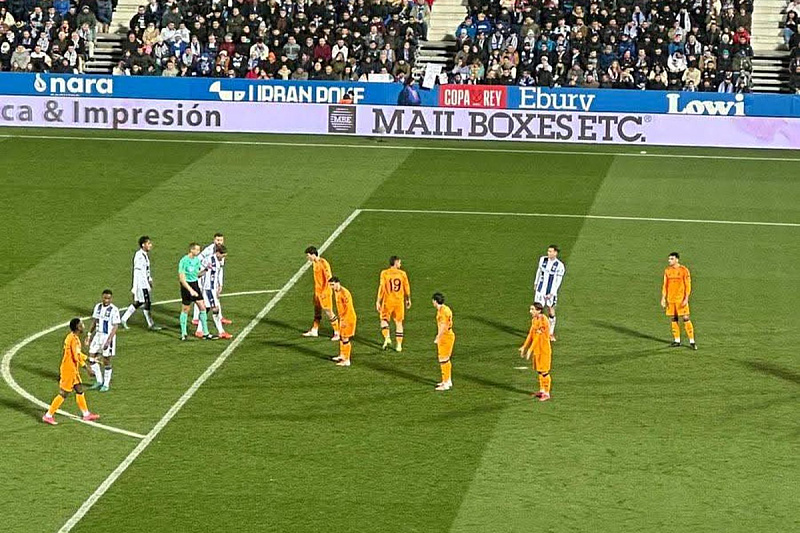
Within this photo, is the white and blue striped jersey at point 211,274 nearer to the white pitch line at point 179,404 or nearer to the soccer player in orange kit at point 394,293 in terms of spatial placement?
the white pitch line at point 179,404

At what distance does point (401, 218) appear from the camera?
36.2 m

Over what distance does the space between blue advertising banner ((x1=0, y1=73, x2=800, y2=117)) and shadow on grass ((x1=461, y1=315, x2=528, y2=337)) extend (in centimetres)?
1995

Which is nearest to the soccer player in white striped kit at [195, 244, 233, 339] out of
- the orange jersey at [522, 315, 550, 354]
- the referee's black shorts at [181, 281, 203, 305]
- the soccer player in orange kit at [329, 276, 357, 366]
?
the referee's black shorts at [181, 281, 203, 305]

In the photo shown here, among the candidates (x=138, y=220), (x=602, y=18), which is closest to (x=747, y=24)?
(x=602, y=18)

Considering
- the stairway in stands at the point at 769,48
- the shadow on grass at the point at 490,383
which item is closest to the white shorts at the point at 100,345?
the shadow on grass at the point at 490,383

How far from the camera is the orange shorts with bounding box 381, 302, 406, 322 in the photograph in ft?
83.6

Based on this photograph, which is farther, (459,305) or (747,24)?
(747,24)

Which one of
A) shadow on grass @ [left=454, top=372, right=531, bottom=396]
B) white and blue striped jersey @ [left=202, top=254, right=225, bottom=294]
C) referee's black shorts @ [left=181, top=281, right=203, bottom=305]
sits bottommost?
shadow on grass @ [left=454, top=372, right=531, bottom=396]

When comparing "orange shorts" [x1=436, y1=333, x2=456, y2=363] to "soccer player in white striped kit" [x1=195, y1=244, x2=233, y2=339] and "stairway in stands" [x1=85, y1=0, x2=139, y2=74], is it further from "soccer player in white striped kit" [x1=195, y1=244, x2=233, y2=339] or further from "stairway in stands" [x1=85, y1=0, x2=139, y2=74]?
"stairway in stands" [x1=85, y1=0, x2=139, y2=74]

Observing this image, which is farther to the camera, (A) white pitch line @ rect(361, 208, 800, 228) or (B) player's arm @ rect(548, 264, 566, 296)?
(A) white pitch line @ rect(361, 208, 800, 228)

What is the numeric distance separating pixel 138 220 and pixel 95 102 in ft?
43.3

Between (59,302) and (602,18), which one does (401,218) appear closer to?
(59,302)

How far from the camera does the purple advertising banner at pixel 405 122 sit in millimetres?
46125

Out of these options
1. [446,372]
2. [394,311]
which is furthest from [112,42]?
[446,372]
